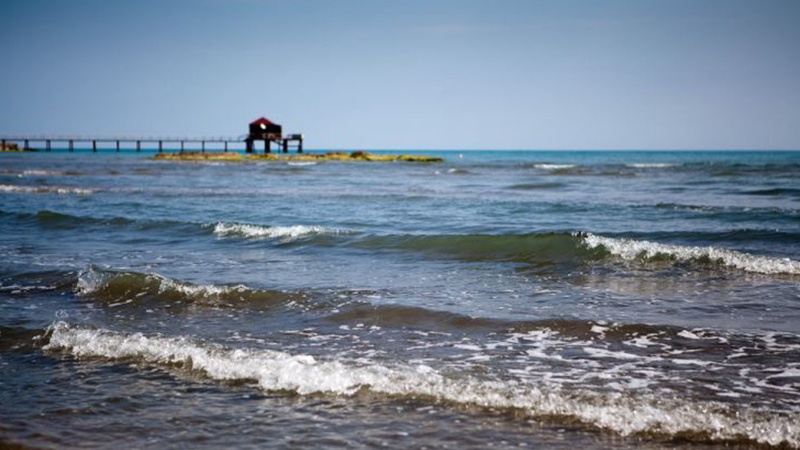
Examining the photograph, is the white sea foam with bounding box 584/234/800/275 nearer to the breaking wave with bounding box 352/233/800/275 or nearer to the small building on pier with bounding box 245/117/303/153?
the breaking wave with bounding box 352/233/800/275

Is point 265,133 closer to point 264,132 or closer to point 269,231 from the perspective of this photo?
point 264,132

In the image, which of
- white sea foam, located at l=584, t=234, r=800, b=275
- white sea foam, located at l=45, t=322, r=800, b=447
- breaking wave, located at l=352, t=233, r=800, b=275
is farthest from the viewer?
breaking wave, located at l=352, t=233, r=800, b=275

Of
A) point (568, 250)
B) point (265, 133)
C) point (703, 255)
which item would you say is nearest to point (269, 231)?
point (568, 250)

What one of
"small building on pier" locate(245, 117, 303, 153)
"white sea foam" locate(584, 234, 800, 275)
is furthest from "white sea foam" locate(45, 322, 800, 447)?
"small building on pier" locate(245, 117, 303, 153)

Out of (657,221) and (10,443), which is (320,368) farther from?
(657,221)

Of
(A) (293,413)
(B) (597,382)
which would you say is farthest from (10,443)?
(B) (597,382)

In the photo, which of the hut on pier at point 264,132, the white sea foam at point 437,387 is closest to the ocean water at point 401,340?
the white sea foam at point 437,387

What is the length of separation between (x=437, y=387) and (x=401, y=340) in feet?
5.15

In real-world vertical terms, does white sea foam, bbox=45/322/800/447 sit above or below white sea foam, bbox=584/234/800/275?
below

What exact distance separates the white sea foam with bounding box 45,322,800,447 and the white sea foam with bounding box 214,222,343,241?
8327 mm

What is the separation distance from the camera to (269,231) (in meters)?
15.5

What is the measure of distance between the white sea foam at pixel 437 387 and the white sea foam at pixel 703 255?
6.71 metres

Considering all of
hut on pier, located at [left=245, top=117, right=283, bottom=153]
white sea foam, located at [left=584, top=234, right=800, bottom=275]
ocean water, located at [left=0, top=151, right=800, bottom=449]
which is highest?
hut on pier, located at [left=245, top=117, right=283, bottom=153]

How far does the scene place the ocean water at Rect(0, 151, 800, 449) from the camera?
14.4 feet
